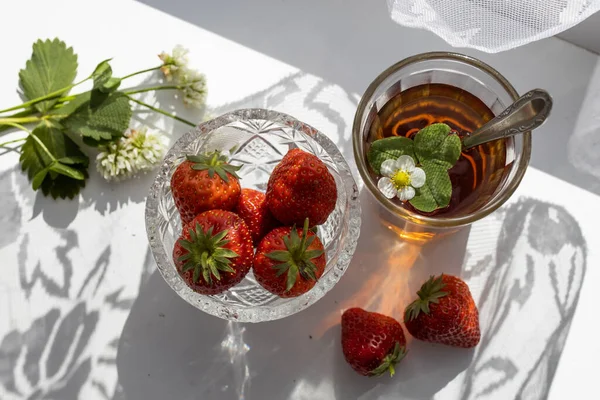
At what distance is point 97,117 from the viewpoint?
101 centimetres

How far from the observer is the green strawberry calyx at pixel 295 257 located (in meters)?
0.81

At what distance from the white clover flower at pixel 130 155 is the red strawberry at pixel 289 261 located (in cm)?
26

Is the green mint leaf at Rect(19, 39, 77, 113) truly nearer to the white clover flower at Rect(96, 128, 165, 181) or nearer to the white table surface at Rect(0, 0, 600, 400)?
the white table surface at Rect(0, 0, 600, 400)

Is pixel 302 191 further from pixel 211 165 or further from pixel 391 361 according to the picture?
pixel 391 361

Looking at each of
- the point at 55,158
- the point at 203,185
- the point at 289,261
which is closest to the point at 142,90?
the point at 55,158

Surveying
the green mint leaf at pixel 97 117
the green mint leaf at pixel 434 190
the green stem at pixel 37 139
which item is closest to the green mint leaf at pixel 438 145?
the green mint leaf at pixel 434 190

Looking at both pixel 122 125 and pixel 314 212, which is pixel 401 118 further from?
pixel 122 125

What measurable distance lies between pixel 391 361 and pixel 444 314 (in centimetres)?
11

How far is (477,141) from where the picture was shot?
0.89 m

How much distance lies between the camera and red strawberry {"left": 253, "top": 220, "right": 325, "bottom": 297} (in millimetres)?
811

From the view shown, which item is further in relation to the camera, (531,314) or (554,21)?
(531,314)

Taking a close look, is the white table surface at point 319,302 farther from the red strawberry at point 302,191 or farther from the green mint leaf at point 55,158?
the red strawberry at point 302,191

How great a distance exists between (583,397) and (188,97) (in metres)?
0.80

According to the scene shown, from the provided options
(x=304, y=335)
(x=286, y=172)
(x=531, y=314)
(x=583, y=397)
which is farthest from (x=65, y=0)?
(x=583, y=397)
